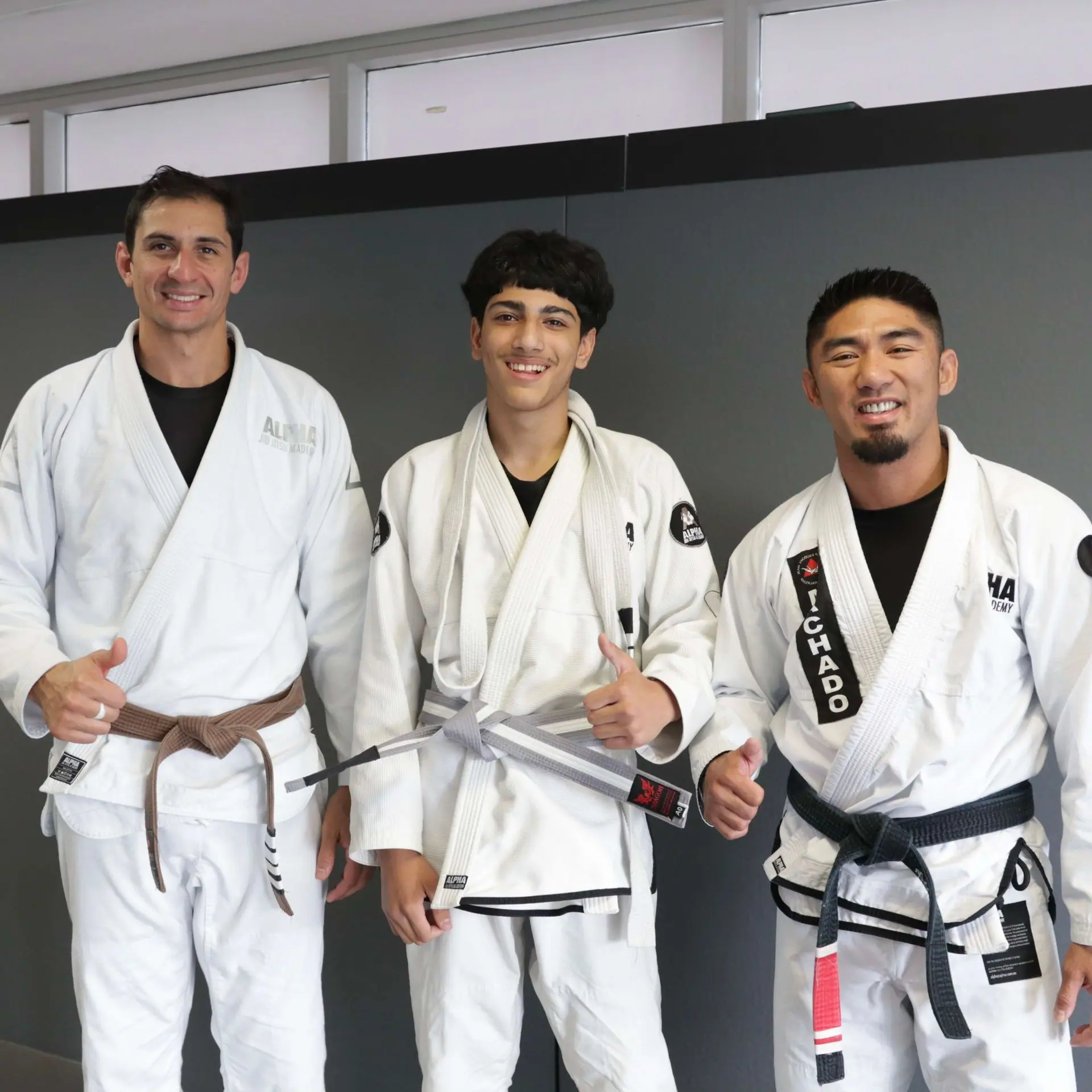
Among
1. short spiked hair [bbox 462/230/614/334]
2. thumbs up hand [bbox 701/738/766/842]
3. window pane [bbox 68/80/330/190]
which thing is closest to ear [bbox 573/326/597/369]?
short spiked hair [bbox 462/230/614/334]

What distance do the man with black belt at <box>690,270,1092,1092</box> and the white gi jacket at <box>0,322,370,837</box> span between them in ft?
2.52

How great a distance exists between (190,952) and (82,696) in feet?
1.85

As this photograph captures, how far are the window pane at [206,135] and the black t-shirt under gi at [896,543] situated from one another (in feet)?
6.43

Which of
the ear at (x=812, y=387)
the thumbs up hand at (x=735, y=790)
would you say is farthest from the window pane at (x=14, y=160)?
the thumbs up hand at (x=735, y=790)

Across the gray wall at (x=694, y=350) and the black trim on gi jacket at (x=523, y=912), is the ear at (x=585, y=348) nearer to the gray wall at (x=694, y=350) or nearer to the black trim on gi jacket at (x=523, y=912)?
the gray wall at (x=694, y=350)

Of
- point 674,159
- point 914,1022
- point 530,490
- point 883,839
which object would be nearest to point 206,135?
point 674,159

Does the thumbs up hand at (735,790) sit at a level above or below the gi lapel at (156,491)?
below

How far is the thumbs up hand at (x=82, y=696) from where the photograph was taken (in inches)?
67.0

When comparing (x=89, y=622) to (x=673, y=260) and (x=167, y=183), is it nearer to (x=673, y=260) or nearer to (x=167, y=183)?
(x=167, y=183)

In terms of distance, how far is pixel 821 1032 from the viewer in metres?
1.62

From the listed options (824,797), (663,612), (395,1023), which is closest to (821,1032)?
(824,797)

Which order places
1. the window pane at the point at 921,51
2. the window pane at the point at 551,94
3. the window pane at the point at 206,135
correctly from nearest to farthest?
the window pane at the point at 921,51 < the window pane at the point at 551,94 < the window pane at the point at 206,135

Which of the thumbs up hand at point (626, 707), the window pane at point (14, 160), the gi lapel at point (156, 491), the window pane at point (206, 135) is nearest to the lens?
the thumbs up hand at point (626, 707)

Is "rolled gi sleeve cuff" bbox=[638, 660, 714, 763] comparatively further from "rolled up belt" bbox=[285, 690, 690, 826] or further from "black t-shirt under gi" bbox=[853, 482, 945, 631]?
"black t-shirt under gi" bbox=[853, 482, 945, 631]
